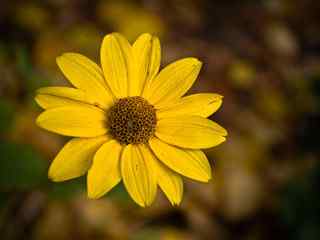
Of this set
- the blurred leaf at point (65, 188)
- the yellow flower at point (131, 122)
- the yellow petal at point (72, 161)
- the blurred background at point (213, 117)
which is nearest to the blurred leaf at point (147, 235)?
the blurred background at point (213, 117)

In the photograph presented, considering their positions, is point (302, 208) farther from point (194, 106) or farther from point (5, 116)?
point (5, 116)

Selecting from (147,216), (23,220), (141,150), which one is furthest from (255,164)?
(141,150)

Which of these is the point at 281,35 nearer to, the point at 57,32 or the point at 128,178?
the point at 57,32

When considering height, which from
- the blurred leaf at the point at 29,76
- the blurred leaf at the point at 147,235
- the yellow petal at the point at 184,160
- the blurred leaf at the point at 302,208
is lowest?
the blurred leaf at the point at 147,235

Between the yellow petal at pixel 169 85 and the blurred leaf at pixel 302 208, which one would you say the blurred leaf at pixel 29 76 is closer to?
the yellow petal at pixel 169 85

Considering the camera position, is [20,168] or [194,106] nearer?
[194,106]

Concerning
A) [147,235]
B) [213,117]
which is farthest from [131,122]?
[213,117]
